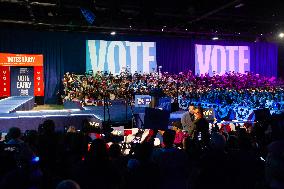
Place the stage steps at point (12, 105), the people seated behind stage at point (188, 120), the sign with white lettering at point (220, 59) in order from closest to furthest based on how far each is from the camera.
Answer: the people seated behind stage at point (188, 120) < the stage steps at point (12, 105) < the sign with white lettering at point (220, 59)

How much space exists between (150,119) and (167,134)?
194 cm

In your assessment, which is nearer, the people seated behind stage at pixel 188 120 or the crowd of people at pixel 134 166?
the crowd of people at pixel 134 166

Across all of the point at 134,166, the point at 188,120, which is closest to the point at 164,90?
the point at 188,120

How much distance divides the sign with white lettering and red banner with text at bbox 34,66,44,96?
10124 millimetres

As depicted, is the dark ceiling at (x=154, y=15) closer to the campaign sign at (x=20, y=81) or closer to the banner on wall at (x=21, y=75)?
the banner on wall at (x=21, y=75)

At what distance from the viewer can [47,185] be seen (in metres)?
3.62

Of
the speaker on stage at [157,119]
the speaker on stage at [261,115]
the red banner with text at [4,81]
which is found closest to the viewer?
the speaker on stage at [157,119]

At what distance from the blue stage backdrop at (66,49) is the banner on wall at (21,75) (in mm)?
435

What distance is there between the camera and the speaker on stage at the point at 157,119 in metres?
6.13

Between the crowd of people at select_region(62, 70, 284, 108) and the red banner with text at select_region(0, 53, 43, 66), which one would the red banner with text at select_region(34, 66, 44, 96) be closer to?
the red banner with text at select_region(0, 53, 43, 66)

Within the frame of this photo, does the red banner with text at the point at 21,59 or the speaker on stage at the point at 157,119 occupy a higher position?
the red banner with text at the point at 21,59

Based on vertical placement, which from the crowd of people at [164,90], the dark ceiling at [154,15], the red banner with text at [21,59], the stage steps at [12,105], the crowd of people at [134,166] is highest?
the dark ceiling at [154,15]

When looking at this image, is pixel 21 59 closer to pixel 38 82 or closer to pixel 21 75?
pixel 21 75

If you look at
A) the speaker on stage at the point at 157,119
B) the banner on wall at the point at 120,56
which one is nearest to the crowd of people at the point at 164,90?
the banner on wall at the point at 120,56
